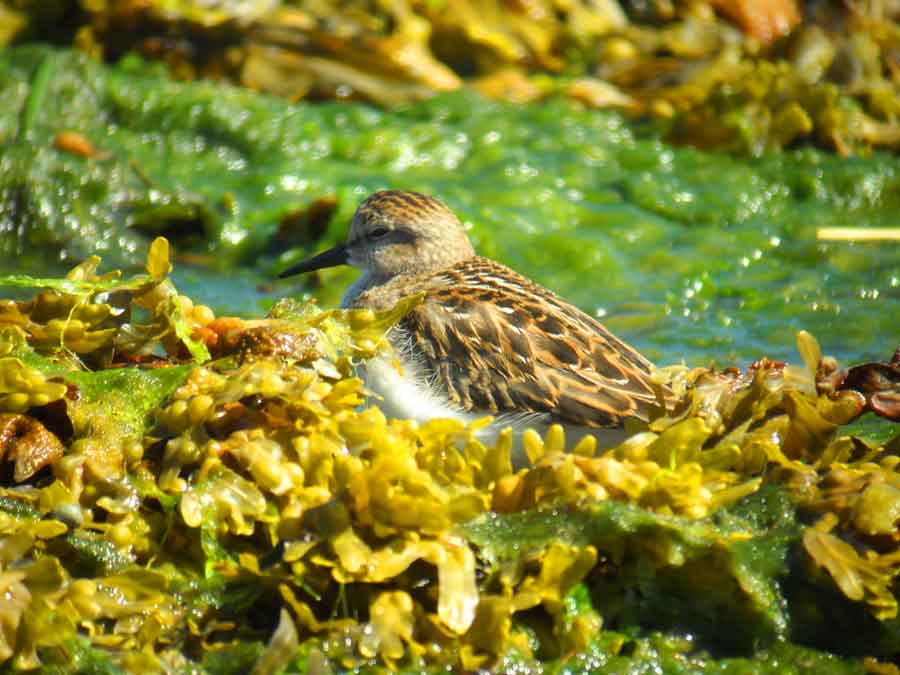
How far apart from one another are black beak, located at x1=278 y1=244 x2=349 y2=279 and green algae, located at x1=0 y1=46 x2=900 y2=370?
0.61 metres

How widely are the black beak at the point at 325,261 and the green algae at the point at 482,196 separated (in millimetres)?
605

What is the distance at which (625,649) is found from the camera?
308 centimetres

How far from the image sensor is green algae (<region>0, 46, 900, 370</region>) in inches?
238

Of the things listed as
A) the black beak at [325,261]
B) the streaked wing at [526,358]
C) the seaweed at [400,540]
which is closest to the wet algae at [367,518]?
the seaweed at [400,540]

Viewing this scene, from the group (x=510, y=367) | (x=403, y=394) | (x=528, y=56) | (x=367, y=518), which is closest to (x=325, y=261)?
(x=403, y=394)

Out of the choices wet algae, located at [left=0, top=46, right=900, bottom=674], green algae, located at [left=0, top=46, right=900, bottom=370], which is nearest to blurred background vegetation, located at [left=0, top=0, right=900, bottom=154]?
green algae, located at [left=0, top=46, right=900, bottom=370]

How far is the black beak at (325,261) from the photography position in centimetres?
520

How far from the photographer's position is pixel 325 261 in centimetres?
527

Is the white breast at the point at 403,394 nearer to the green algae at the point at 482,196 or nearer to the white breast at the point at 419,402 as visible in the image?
Answer: the white breast at the point at 419,402

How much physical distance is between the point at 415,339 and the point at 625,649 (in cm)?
129

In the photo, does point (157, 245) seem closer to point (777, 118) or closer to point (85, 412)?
point (85, 412)

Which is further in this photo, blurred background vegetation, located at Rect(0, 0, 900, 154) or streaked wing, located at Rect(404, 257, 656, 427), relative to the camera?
blurred background vegetation, located at Rect(0, 0, 900, 154)

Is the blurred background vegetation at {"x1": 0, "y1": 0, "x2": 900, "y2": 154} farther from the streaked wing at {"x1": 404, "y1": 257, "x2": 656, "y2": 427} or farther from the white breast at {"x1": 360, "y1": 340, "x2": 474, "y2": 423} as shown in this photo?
the white breast at {"x1": 360, "y1": 340, "x2": 474, "y2": 423}

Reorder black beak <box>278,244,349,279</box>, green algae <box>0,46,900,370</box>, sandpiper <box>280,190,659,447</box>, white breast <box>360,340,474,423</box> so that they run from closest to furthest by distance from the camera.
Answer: sandpiper <box>280,190,659,447</box>
white breast <box>360,340,474,423</box>
black beak <box>278,244,349,279</box>
green algae <box>0,46,900,370</box>
